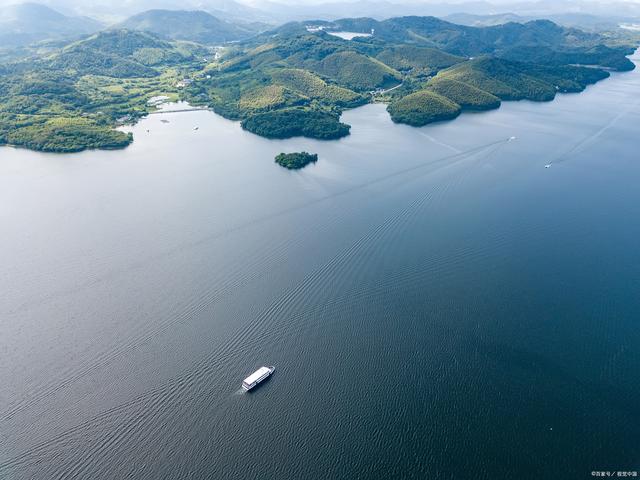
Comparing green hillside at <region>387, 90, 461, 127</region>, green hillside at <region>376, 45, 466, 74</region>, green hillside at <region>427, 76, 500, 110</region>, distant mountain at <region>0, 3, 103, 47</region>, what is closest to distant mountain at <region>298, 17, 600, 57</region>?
green hillside at <region>376, 45, 466, 74</region>

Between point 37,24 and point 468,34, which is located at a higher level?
point 468,34

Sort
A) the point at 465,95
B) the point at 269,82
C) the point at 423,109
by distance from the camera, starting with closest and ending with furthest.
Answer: the point at 423,109 → the point at 465,95 → the point at 269,82

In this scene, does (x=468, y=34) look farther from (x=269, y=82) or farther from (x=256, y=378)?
(x=256, y=378)

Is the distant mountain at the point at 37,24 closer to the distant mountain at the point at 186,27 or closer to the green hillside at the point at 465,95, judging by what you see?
the distant mountain at the point at 186,27

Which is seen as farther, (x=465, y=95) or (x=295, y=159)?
(x=465, y=95)

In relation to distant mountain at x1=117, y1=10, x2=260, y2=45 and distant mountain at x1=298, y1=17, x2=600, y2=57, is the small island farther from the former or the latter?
distant mountain at x1=117, y1=10, x2=260, y2=45

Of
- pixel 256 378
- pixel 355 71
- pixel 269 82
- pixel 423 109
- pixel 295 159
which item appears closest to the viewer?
pixel 256 378

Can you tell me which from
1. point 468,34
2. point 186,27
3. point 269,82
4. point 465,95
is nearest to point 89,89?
point 269,82
